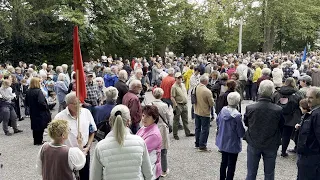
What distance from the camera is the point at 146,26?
29.3 meters

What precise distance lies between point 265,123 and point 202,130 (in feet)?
9.82

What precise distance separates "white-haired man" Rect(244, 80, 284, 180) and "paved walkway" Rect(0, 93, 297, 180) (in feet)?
4.85

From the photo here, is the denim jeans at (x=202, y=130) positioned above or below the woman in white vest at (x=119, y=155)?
below

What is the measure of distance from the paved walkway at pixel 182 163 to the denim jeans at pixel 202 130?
213mm

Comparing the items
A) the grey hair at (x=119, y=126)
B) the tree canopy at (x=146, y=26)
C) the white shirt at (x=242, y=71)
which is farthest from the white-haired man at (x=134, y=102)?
the tree canopy at (x=146, y=26)

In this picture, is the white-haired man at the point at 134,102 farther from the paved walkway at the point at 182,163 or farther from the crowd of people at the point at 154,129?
the paved walkway at the point at 182,163

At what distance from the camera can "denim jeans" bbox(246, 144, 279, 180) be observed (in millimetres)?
5152

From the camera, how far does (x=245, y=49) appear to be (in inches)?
1633

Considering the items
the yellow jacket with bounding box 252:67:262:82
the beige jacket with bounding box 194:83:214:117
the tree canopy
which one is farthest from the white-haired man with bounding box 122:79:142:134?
the tree canopy

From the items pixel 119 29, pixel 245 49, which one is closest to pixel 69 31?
pixel 119 29

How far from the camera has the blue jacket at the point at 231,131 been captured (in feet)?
18.1

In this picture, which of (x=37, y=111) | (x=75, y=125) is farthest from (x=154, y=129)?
(x=37, y=111)

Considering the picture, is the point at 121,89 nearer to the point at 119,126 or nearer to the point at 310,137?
the point at 310,137

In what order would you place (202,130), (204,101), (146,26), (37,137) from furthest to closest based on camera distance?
(146,26)
(37,137)
(202,130)
(204,101)
